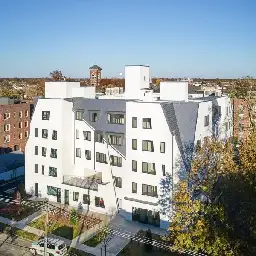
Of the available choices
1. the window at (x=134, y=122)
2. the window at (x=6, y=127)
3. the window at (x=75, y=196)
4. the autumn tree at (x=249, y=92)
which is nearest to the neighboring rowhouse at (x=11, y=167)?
the window at (x=6, y=127)

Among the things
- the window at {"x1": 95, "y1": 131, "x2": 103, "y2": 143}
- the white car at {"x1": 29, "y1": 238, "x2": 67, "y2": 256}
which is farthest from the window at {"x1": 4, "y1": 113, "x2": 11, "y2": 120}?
the white car at {"x1": 29, "y1": 238, "x2": 67, "y2": 256}

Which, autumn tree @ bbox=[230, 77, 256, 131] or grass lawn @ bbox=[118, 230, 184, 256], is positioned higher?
autumn tree @ bbox=[230, 77, 256, 131]

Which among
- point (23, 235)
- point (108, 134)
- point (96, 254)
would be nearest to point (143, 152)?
point (108, 134)

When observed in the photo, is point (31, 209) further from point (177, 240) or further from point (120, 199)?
point (177, 240)

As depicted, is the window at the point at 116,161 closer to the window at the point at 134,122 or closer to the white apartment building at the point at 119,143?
the white apartment building at the point at 119,143

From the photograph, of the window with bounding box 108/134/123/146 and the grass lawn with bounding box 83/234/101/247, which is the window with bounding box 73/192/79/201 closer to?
the window with bounding box 108/134/123/146

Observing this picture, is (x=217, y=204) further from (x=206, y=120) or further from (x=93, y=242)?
(x=206, y=120)
